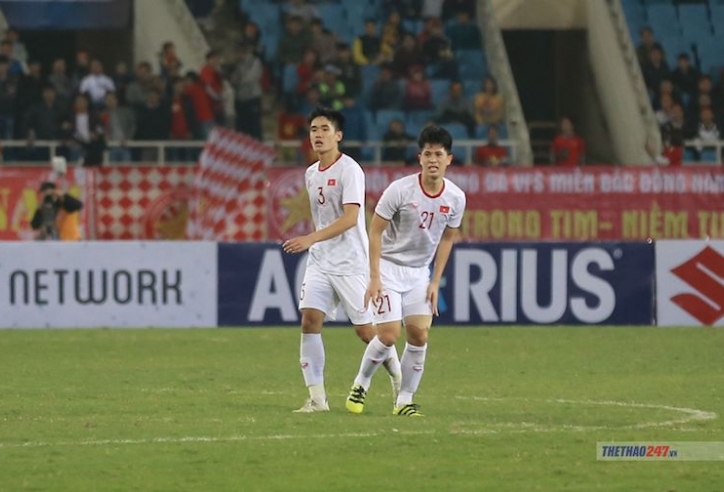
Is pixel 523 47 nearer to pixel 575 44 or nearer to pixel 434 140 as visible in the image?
pixel 575 44

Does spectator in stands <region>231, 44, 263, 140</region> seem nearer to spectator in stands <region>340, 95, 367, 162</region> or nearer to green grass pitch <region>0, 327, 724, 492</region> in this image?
spectator in stands <region>340, 95, 367, 162</region>

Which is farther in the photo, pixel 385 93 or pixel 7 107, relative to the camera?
pixel 385 93

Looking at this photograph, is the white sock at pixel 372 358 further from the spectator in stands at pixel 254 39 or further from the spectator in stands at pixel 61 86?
the spectator in stands at pixel 254 39

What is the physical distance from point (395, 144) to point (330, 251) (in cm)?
1600

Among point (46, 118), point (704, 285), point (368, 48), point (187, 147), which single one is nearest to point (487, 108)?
point (368, 48)

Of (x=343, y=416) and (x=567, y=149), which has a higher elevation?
(x=567, y=149)

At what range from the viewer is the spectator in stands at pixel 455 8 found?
32656 millimetres

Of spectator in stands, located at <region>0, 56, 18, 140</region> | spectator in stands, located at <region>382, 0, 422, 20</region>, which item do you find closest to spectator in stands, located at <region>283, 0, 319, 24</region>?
spectator in stands, located at <region>382, 0, 422, 20</region>

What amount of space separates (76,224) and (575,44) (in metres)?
11.6

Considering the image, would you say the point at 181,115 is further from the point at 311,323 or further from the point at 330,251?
the point at 311,323

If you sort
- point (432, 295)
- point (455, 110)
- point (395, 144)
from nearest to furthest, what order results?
point (432, 295)
point (395, 144)
point (455, 110)

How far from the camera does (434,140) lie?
496 inches

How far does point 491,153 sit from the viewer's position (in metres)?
29.5

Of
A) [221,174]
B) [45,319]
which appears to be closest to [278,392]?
[45,319]
